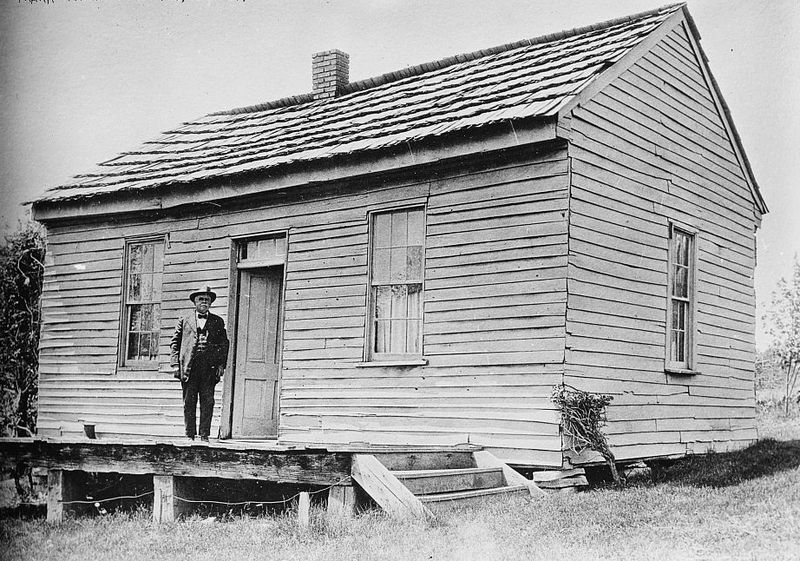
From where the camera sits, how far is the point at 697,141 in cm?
1337

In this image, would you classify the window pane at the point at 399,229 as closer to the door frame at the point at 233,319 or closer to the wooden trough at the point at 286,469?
the door frame at the point at 233,319

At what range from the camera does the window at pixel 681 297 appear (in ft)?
41.7

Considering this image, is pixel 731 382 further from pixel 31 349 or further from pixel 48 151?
pixel 31 349

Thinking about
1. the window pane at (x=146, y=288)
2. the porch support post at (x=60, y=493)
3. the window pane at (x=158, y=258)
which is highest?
the window pane at (x=158, y=258)

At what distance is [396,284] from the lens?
12.0 m

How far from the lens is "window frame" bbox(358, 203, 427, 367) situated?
459 inches

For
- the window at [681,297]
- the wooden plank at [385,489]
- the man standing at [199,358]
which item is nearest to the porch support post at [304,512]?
the wooden plank at [385,489]

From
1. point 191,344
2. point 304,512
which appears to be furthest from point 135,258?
point 304,512

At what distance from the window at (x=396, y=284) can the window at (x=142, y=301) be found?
12.9 feet

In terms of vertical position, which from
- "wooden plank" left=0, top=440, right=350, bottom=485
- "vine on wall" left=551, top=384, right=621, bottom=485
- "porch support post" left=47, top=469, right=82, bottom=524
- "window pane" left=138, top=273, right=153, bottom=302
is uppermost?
"window pane" left=138, top=273, right=153, bottom=302

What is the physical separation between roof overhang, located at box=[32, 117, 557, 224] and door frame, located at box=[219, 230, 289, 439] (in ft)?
1.99

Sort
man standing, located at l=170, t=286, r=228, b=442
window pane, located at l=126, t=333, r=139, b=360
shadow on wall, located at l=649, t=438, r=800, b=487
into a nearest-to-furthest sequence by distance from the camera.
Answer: shadow on wall, located at l=649, t=438, r=800, b=487
man standing, located at l=170, t=286, r=228, b=442
window pane, located at l=126, t=333, r=139, b=360

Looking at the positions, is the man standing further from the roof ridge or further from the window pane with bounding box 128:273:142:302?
the roof ridge

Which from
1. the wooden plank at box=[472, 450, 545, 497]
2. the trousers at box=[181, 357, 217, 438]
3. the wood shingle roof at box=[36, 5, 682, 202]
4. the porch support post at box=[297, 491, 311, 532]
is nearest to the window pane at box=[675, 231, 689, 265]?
the wood shingle roof at box=[36, 5, 682, 202]
